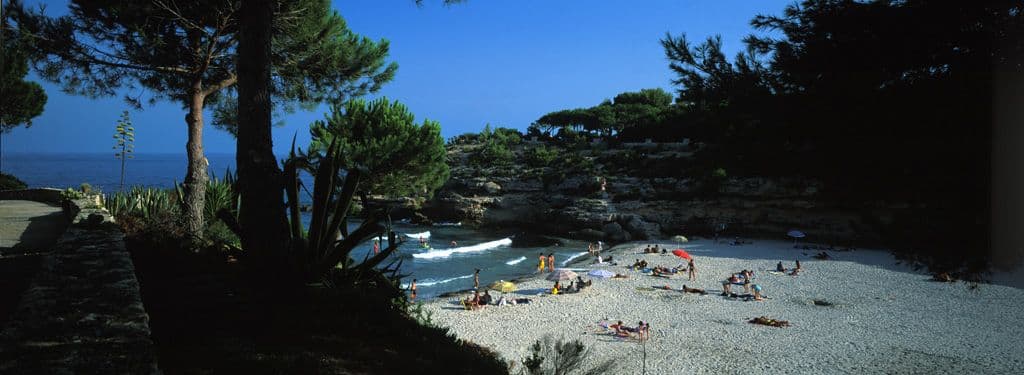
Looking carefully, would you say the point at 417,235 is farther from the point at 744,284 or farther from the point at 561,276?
the point at 744,284

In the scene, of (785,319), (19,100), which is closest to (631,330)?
(785,319)

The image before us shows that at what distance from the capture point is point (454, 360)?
401 centimetres

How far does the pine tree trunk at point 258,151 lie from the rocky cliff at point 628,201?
29.3m

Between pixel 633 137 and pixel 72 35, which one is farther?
pixel 633 137

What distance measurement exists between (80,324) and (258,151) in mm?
2382

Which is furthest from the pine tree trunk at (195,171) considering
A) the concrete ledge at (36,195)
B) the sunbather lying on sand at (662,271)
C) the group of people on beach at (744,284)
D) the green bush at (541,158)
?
the green bush at (541,158)

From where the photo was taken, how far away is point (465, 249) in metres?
33.8

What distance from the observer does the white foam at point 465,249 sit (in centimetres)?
3131

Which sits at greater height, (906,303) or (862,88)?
(862,88)

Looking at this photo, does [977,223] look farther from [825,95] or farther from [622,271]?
[622,271]

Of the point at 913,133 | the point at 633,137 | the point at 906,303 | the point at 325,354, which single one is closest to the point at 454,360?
the point at 325,354

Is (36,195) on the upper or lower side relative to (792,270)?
upper

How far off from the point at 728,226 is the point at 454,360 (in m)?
36.8

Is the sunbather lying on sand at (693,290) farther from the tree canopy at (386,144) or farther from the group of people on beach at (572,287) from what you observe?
the tree canopy at (386,144)
